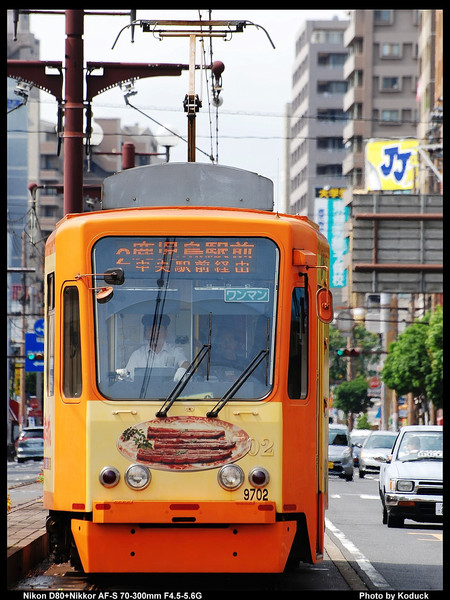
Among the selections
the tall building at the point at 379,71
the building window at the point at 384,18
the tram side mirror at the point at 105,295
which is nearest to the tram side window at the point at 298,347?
the tram side mirror at the point at 105,295

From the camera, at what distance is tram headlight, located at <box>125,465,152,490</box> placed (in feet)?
34.6

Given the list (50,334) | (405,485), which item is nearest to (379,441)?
(405,485)

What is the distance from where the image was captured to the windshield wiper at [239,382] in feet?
34.9

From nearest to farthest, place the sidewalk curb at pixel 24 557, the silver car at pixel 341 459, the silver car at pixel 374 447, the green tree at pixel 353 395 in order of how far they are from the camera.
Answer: the sidewalk curb at pixel 24 557 → the silver car at pixel 341 459 → the silver car at pixel 374 447 → the green tree at pixel 353 395

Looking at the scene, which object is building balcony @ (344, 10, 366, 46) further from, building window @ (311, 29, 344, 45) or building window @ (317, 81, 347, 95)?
building window @ (311, 29, 344, 45)

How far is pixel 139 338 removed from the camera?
10812 mm

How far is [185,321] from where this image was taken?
1082 centimetres

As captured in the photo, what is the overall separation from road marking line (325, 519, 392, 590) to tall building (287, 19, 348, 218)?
406ft

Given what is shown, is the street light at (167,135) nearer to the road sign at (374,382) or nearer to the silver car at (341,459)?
the silver car at (341,459)

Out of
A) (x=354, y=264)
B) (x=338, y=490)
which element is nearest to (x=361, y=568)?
(x=338, y=490)

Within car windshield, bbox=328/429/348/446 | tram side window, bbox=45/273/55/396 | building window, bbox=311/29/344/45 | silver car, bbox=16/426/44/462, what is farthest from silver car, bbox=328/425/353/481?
building window, bbox=311/29/344/45

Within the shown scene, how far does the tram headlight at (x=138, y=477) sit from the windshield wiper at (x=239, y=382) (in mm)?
673

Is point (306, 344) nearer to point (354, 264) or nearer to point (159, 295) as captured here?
point (159, 295)

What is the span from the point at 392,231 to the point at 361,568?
898 inches
